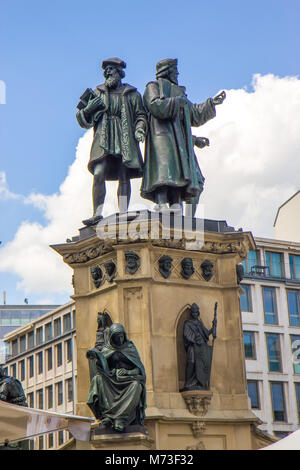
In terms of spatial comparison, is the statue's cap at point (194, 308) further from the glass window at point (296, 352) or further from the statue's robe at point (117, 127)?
the glass window at point (296, 352)

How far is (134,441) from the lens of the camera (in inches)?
495

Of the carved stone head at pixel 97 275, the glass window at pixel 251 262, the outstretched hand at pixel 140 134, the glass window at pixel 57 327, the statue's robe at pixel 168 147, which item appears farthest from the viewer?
the glass window at pixel 57 327

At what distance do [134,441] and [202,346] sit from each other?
2.12 metres

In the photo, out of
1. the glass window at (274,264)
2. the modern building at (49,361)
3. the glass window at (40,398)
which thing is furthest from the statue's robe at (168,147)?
the glass window at (40,398)

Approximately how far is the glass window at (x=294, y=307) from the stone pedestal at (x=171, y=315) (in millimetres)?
57863

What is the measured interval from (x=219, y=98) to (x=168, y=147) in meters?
1.35

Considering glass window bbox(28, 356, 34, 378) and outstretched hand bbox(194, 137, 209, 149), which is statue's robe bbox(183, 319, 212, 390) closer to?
outstretched hand bbox(194, 137, 209, 149)

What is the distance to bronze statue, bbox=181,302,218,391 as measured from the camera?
13992 millimetres

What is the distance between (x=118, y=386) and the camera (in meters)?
12.8

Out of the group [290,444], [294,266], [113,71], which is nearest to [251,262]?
[294,266]

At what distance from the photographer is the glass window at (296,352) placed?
2768 inches

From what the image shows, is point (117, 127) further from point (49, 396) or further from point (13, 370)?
point (13, 370)

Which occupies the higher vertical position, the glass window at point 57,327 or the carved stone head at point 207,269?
→ the glass window at point 57,327
